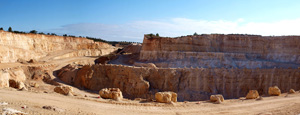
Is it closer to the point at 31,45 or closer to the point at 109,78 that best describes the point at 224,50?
the point at 109,78

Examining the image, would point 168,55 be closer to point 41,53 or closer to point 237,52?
point 237,52

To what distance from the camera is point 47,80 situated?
29234mm

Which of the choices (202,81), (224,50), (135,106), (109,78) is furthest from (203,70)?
(135,106)

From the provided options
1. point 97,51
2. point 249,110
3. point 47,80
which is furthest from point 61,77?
point 97,51

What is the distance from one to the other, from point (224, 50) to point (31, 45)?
38490mm

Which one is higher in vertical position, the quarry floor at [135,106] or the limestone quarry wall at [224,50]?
the limestone quarry wall at [224,50]

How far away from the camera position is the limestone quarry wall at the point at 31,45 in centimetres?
3525

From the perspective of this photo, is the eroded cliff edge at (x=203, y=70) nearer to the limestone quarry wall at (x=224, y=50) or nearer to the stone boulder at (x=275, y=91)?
the limestone quarry wall at (x=224, y=50)

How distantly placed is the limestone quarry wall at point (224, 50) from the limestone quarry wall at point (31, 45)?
21.4 m

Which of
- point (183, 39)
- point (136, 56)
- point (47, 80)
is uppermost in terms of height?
point (183, 39)

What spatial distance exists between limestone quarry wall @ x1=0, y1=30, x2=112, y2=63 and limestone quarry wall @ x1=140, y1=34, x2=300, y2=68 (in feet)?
70.4

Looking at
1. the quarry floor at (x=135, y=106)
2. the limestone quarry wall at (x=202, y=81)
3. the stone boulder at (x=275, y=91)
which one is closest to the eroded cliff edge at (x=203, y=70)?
the limestone quarry wall at (x=202, y=81)

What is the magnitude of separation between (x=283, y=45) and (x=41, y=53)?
155 ft

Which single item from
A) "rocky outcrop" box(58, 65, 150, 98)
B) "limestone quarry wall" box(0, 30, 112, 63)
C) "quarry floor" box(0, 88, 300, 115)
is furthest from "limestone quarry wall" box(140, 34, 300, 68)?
"quarry floor" box(0, 88, 300, 115)
